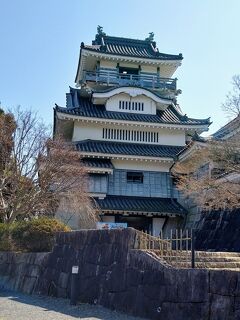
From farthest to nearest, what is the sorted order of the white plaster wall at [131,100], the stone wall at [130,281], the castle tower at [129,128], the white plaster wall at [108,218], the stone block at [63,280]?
1. the white plaster wall at [131,100]
2. the castle tower at [129,128]
3. the white plaster wall at [108,218]
4. the stone block at [63,280]
5. the stone wall at [130,281]

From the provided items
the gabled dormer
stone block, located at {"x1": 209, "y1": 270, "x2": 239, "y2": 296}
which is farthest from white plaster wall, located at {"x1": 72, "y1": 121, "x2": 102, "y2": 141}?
stone block, located at {"x1": 209, "y1": 270, "x2": 239, "y2": 296}

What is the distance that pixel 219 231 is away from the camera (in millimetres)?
16984

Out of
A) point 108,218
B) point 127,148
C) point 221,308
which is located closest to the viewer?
point 221,308

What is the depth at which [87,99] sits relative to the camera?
26656 mm

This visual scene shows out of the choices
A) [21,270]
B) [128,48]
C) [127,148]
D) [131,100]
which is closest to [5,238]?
[21,270]

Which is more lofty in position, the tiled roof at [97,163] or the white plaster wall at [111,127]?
the white plaster wall at [111,127]

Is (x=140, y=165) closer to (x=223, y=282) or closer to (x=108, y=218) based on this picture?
(x=108, y=218)

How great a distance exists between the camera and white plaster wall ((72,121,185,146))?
24.4 meters

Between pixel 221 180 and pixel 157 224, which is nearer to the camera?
pixel 221 180

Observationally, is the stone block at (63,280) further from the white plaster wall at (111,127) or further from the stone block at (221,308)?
the white plaster wall at (111,127)

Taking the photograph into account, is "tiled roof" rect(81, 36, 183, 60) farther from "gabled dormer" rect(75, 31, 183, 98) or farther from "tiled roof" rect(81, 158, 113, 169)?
"tiled roof" rect(81, 158, 113, 169)

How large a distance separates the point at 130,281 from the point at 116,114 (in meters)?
16.7

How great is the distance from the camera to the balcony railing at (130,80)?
87.6ft

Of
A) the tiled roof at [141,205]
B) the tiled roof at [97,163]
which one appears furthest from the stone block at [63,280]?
the tiled roof at [97,163]
